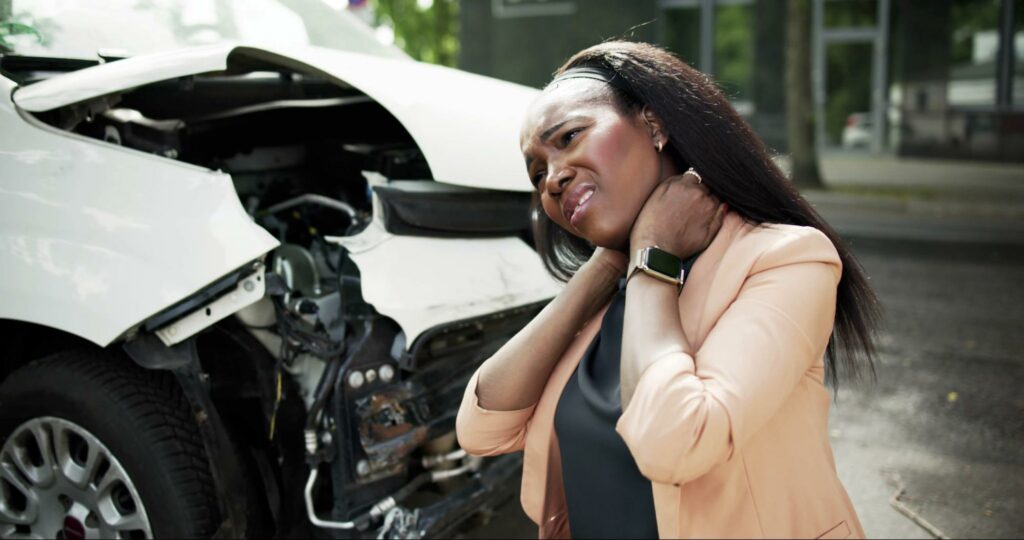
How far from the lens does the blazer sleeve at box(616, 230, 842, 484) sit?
4.76ft

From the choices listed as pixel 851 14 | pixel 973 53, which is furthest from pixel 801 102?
pixel 851 14

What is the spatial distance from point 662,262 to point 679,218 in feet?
0.31

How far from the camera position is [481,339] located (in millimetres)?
3145

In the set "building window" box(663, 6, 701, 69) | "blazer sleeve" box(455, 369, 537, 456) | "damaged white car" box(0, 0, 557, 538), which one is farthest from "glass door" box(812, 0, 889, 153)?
"blazer sleeve" box(455, 369, 537, 456)

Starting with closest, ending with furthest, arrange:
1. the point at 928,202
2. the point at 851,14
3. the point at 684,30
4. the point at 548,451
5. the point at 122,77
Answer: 1. the point at 548,451
2. the point at 122,77
3. the point at 928,202
4. the point at 851,14
5. the point at 684,30

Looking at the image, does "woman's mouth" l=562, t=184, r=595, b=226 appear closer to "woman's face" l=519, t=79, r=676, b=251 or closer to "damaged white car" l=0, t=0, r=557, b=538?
→ "woman's face" l=519, t=79, r=676, b=251

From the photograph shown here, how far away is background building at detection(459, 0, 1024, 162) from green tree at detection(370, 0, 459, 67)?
2016 mm

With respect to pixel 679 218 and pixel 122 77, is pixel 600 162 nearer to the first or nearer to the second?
pixel 679 218

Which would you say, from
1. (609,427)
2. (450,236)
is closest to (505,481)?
(450,236)

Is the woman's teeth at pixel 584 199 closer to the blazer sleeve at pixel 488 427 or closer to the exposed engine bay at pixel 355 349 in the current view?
the blazer sleeve at pixel 488 427

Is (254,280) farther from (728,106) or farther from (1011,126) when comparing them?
(1011,126)

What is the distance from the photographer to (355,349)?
286 cm

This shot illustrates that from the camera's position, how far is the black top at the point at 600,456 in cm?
162

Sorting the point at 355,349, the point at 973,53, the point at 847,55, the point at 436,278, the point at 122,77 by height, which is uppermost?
the point at 122,77
